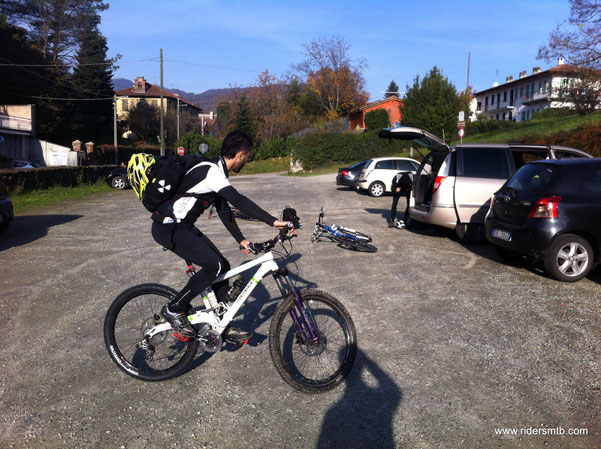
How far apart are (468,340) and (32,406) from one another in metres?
3.70

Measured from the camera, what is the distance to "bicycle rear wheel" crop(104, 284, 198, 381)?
3768 millimetres

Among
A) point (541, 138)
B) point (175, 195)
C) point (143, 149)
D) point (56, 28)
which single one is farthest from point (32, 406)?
point (56, 28)

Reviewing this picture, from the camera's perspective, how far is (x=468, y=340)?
185 inches

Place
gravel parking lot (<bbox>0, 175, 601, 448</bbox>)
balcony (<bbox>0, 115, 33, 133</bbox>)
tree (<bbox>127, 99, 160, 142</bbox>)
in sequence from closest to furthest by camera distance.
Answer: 1. gravel parking lot (<bbox>0, 175, 601, 448</bbox>)
2. balcony (<bbox>0, 115, 33, 133</bbox>)
3. tree (<bbox>127, 99, 160, 142</bbox>)

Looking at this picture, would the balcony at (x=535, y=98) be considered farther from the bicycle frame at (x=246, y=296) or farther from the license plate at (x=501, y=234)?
the bicycle frame at (x=246, y=296)

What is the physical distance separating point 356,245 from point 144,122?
64.2 metres

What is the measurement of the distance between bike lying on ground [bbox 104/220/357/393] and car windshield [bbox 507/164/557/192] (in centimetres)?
442

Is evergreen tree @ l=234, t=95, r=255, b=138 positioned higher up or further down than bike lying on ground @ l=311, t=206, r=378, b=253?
higher up

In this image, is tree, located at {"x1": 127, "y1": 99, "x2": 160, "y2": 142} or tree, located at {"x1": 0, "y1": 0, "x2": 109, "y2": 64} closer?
tree, located at {"x1": 0, "y1": 0, "x2": 109, "y2": 64}

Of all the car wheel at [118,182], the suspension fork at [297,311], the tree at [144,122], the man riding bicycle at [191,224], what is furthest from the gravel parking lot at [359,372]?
the tree at [144,122]

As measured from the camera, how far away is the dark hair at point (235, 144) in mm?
3816

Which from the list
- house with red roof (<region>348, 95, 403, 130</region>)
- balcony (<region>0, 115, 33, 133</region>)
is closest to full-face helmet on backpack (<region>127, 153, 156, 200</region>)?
balcony (<region>0, 115, 33, 133</region>)

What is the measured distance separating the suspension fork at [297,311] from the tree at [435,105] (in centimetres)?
4125

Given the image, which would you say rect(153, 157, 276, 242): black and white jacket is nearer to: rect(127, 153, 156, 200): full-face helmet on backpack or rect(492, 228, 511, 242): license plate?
rect(127, 153, 156, 200): full-face helmet on backpack
